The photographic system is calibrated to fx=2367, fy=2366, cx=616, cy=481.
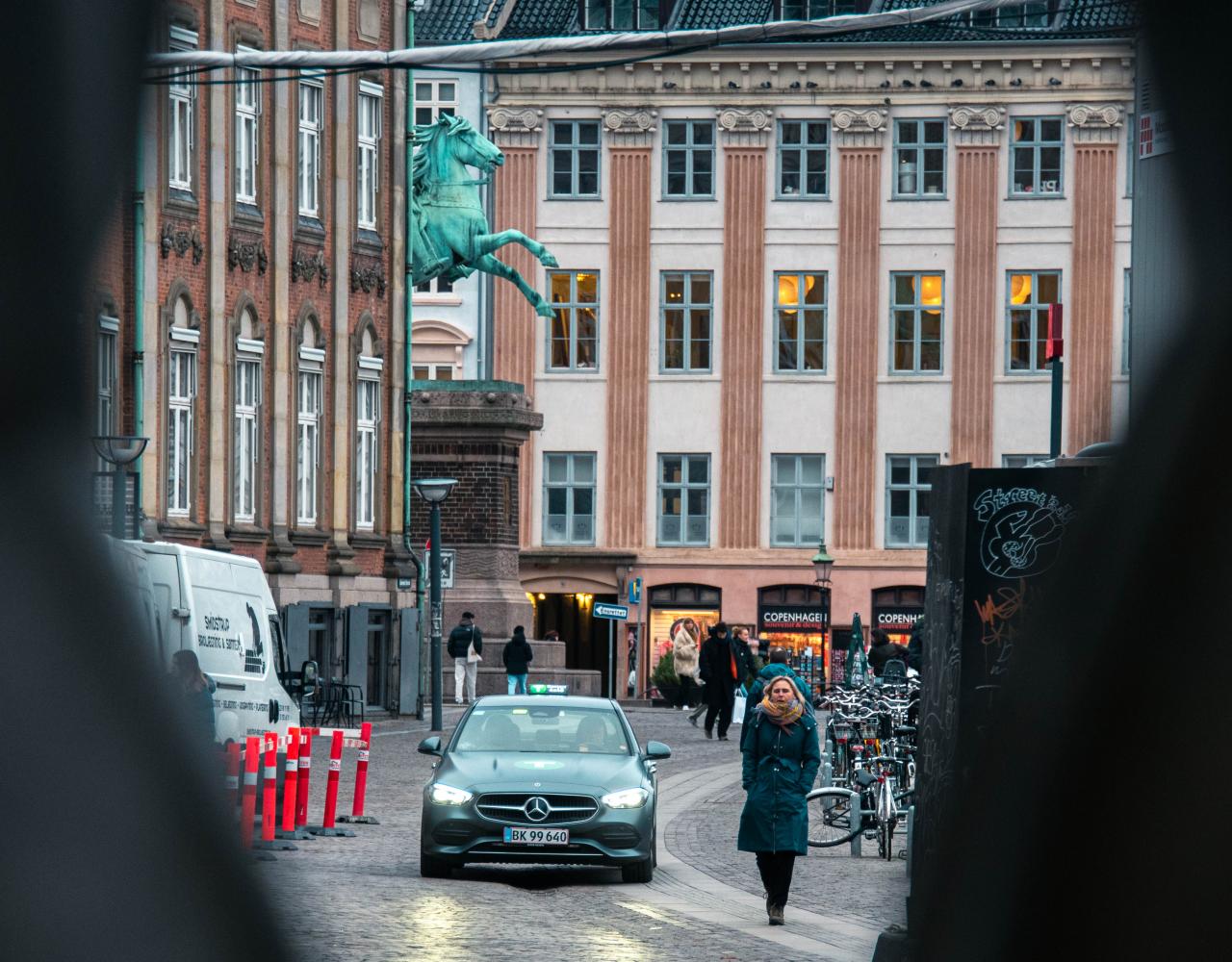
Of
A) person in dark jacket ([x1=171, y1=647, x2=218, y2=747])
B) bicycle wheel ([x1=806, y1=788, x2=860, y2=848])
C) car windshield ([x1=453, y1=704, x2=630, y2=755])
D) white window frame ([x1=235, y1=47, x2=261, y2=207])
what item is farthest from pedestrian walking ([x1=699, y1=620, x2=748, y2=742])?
person in dark jacket ([x1=171, y1=647, x2=218, y2=747])

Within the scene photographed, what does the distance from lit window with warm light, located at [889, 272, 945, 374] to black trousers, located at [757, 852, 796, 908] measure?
42121mm

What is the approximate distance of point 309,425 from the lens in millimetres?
18234

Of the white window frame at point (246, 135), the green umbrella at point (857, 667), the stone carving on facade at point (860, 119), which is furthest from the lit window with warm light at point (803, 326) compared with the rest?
the white window frame at point (246, 135)

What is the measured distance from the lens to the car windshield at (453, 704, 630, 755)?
17078 millimetres

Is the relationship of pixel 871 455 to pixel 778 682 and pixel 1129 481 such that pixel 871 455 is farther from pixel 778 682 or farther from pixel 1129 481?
pixel 1129 481

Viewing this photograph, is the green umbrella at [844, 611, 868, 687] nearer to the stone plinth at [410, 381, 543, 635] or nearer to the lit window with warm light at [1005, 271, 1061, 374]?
the stone plinth at [410, 381, 543, 635]

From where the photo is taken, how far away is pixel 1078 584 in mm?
845

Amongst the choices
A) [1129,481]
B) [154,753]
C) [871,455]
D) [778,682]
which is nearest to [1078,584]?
[1129,481]

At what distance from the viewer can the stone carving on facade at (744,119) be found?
55281 mm

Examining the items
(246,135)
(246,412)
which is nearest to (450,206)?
(246,412)

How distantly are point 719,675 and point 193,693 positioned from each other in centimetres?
3458

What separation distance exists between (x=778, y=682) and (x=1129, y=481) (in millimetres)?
12772

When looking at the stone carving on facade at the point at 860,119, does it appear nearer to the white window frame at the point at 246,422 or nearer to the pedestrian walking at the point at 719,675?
the pedestrian walking at the point at 719,675

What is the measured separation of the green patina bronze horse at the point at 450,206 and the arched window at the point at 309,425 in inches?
437
